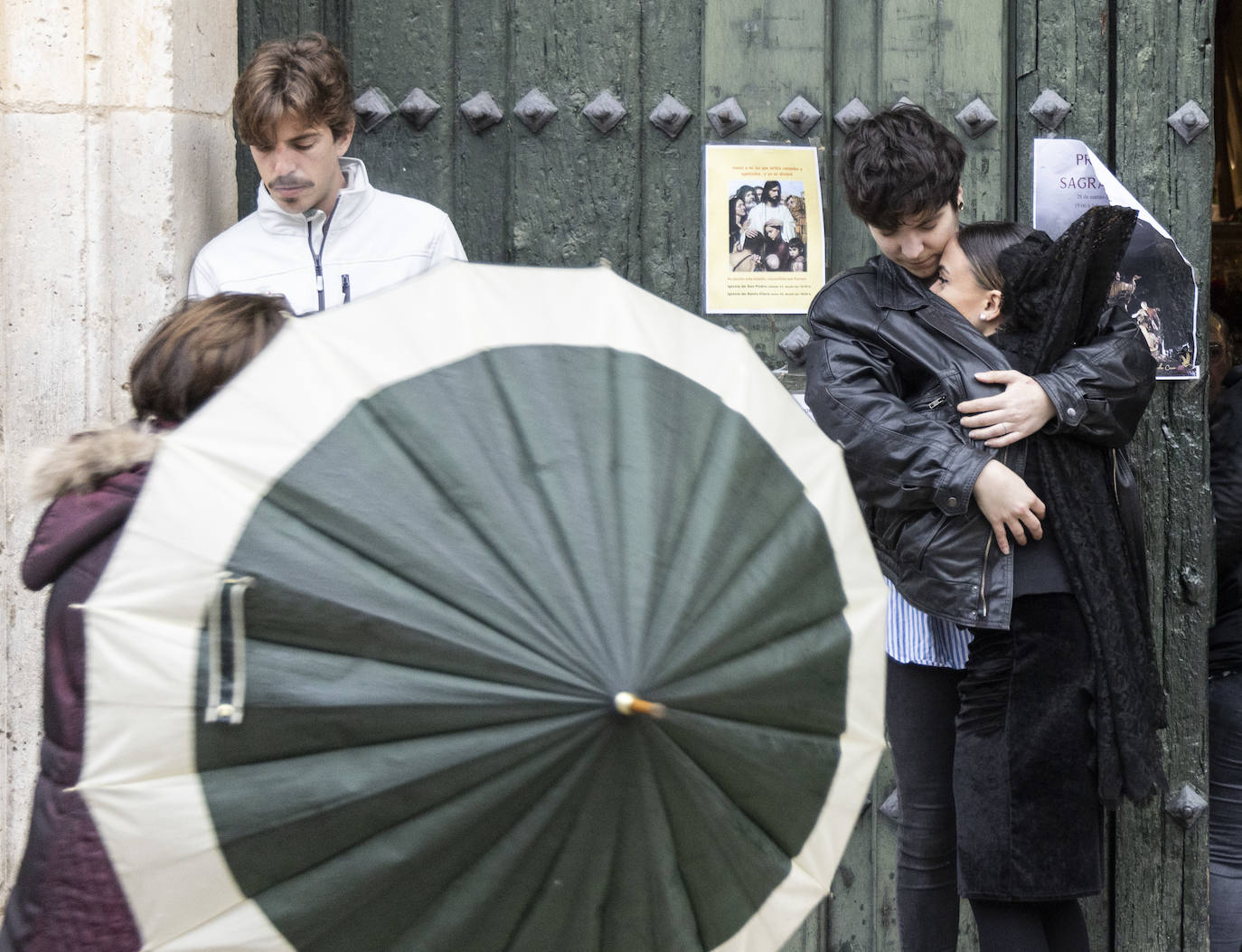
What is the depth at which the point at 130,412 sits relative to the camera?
2314 millimetres

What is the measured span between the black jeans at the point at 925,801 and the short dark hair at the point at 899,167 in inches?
30.9

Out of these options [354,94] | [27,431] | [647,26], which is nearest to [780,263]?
[647,26]

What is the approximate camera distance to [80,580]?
144 cm

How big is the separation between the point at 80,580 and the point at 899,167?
1.40 meters

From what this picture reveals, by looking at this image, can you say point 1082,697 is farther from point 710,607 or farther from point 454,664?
point 454,664

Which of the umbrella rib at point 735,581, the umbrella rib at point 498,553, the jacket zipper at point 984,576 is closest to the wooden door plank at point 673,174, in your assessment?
the jacket zipper at point 984,576

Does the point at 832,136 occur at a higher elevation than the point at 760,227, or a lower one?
higher

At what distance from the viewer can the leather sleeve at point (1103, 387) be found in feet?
6.82

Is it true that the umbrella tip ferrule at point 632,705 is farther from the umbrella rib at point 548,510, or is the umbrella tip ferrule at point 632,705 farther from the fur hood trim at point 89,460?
the fur hood trim at point 89,460

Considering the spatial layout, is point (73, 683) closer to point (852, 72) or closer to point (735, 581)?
point (735, 581)

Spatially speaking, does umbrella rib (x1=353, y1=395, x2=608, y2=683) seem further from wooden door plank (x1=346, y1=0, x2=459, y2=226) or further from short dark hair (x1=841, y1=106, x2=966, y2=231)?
wooden door plank (x1=346, y1=0, x2=459, y2=226)

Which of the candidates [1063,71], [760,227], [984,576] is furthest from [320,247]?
[1063,71]

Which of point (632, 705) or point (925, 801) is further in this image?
point (925, 801)

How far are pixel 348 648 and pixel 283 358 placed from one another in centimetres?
25
